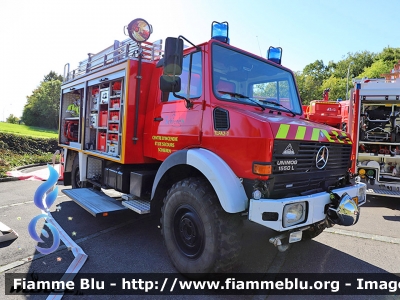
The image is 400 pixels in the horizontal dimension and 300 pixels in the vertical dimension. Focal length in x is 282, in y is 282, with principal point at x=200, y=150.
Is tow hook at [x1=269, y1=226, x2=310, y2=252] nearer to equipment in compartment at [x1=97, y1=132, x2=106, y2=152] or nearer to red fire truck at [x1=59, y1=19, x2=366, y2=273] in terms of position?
red fire truck at [x1=59, y1=19, x2=366, y2=273]

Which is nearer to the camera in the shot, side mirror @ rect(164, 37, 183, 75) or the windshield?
side mirror @ rect(164, 37, 183, 75)

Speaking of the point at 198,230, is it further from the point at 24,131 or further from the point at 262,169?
the point at 24,131

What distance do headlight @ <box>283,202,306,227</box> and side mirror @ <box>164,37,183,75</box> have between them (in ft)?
5.65

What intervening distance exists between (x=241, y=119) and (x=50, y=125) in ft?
170

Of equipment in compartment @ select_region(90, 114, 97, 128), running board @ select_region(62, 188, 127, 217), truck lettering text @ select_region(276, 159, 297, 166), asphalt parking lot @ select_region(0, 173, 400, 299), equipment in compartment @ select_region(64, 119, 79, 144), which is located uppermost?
equipment in compartment @ select_region(90, 114, 97, 128)

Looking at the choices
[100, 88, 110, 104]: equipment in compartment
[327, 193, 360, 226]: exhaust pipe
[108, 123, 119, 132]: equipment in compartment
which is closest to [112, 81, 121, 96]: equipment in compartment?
[100, 88, 110, 104]: equipment in compartment

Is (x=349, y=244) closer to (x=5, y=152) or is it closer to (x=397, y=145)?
(x=397, y=145)

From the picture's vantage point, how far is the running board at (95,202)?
3.92 metres

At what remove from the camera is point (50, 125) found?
156 ft

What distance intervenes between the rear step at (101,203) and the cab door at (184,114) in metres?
0.71

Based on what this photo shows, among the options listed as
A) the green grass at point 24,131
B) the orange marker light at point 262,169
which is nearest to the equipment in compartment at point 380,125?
the orange marker light at point 262,169

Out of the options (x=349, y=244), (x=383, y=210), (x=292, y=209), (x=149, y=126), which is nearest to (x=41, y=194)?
(x=149, y=126)

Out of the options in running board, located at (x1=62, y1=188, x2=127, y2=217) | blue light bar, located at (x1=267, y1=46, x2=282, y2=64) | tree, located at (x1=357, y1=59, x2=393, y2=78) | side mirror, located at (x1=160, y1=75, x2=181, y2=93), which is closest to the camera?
side mirror, located at (x1=160, y1=75, x2=181, y2=93)

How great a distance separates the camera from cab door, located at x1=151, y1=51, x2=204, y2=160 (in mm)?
3234
